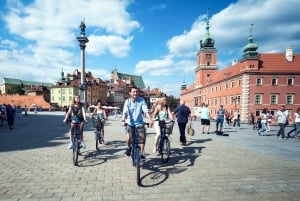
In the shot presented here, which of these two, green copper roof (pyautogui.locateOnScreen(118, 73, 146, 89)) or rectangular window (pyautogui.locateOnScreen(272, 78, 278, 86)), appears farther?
green copper roof (pyautogui.locateOnScreen(118, 73, 146, 89))

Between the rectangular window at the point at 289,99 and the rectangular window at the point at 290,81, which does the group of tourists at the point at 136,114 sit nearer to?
the rectangular window at the point at 289,99

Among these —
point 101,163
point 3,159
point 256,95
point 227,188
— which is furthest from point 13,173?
point 256,95

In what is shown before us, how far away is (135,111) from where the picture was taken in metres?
5.63

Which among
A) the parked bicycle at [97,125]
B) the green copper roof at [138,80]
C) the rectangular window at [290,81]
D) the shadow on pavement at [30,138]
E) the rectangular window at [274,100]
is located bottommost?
the shadow on pavement at [30,138]

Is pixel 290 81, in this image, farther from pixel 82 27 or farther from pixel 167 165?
pixel 167 165

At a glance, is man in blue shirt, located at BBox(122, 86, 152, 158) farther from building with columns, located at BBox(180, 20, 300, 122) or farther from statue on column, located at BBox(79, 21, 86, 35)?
building with columns, located at BBox(180, 20, 300, 122)

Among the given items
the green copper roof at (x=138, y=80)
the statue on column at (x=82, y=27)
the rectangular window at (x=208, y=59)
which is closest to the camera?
the statue on column at (x=82, y=27)

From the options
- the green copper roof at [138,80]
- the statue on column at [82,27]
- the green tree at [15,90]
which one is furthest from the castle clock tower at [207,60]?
the green tree at [15,90]

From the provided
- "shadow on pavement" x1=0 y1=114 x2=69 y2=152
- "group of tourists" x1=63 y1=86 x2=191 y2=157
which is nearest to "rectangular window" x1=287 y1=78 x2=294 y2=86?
"group of tourists" x1=63 y1=86 x2=191 y2=157

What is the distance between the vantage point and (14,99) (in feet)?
257

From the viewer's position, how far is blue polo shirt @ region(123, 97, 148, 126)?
558cm

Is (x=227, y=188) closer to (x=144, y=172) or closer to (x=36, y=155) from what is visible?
(x=144, y=172)

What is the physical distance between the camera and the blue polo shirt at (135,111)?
5.58 meters

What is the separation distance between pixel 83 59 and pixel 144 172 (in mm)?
28116
